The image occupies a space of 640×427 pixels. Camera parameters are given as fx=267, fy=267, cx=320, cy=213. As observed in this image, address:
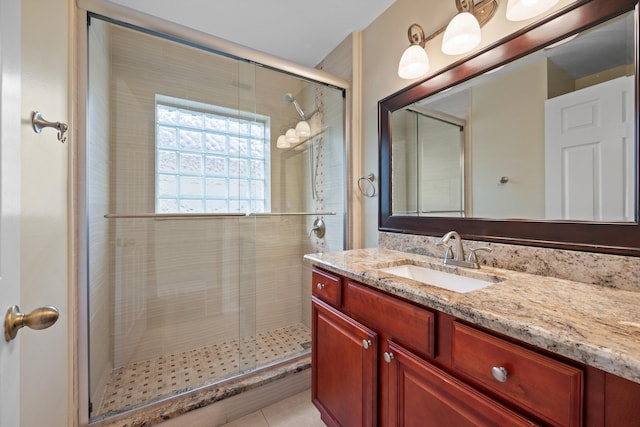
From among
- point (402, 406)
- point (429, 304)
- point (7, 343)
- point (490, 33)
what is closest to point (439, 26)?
point (490, 33)

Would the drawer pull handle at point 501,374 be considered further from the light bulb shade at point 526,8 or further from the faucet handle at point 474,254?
the light bulb shade at point 526,8

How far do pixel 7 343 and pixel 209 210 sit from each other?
1738 mm

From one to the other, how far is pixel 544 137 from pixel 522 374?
2.91 ft

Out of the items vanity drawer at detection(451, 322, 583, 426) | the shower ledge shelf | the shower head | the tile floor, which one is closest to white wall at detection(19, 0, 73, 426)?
the shower ledge shelf

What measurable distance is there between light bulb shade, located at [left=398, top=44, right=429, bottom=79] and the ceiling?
1.73 feet

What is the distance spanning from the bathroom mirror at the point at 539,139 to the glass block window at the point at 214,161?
49.8 inches

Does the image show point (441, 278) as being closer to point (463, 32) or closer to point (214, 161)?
point (463, 32)

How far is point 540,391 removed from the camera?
1.82 feet

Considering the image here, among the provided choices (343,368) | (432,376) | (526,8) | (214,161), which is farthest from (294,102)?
(432,376)

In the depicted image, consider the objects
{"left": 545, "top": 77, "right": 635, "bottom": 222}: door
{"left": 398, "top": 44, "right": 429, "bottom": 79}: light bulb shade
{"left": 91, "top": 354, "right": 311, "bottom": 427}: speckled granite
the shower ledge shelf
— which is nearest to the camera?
{"left": 545, "top": 77, "right": 635, "bottom": 222}: door

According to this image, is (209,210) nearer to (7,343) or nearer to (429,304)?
(7,343)

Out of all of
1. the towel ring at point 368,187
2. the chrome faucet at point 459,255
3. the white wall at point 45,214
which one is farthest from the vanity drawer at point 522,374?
the towel ring at point 368,187

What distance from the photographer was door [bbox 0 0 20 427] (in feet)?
1.53

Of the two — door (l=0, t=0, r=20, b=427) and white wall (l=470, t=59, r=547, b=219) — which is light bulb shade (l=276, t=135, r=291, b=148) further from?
door (l=0, t=0, r=20, b=427)
